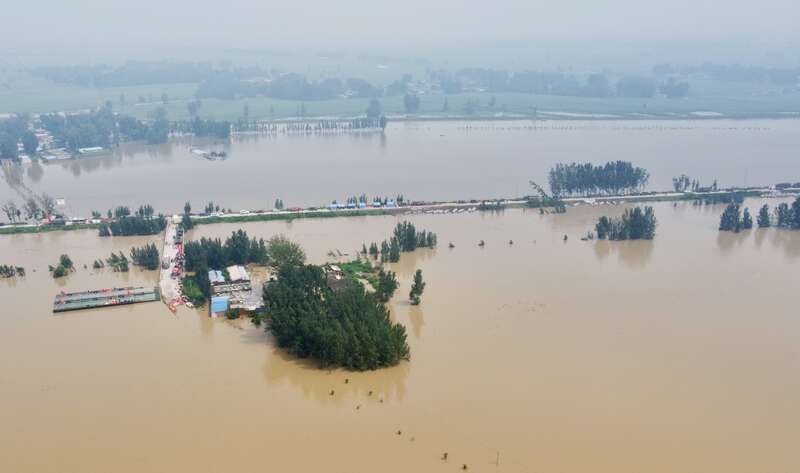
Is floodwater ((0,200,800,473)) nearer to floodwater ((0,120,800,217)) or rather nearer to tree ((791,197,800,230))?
tree ((791,197,800,230))

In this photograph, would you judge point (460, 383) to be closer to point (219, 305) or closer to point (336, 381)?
point (336, 381)

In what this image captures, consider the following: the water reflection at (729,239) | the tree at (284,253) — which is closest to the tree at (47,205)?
the tree at (284,253)

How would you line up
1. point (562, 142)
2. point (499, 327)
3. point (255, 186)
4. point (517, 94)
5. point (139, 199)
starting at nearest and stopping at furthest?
point (499, 327), point (139, 199), point (255, 186), point (562, 142), point (517, 94)

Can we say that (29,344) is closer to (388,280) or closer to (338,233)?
(388,280)

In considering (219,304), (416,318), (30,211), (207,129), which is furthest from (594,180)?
(207,129)

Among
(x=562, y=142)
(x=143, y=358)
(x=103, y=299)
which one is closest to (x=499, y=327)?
(x=143, y=358)

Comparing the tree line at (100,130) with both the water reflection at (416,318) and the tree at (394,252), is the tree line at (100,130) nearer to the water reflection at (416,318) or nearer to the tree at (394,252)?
the tree at (394,252)
